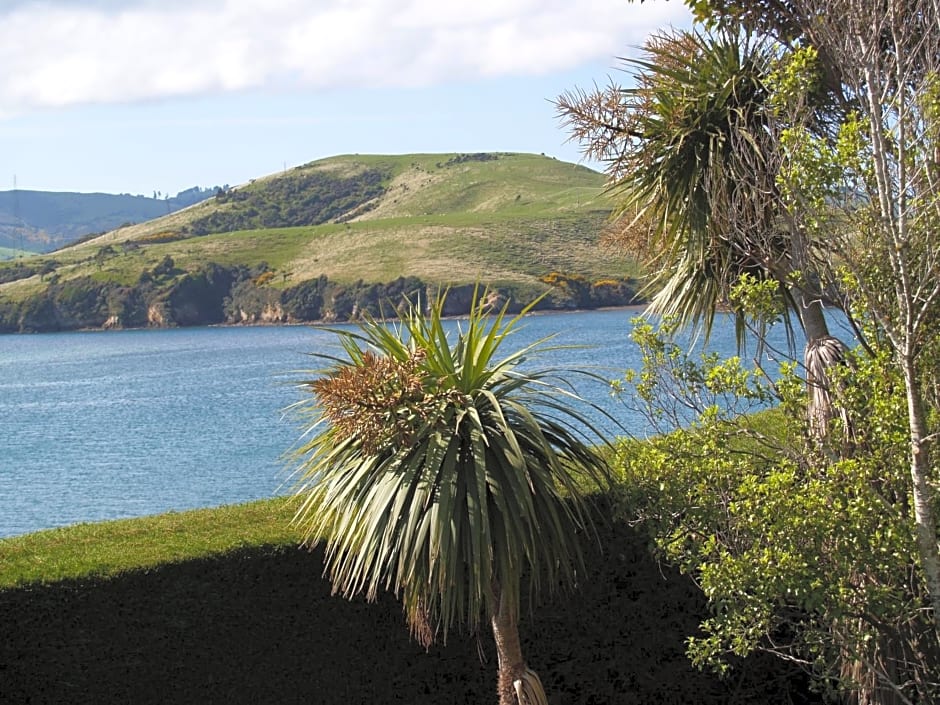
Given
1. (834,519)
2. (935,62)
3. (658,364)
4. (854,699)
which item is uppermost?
(935,62)

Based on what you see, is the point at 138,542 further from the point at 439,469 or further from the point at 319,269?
the point at 319,269

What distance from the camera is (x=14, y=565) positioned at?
9.23m

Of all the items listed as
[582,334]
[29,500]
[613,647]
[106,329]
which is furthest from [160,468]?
[106,329]

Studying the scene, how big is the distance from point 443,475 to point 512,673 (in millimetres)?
1774

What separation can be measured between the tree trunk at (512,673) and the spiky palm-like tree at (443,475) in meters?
0.01

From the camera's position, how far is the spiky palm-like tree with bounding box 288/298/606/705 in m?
8.70

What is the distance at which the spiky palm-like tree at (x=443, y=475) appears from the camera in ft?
28.5

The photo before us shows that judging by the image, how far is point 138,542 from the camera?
10000mm

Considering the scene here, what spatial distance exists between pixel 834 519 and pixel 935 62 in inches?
144

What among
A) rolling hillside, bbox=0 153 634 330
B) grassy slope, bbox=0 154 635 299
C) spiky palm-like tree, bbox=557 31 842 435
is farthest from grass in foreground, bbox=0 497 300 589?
grassy slope, bbox=0 154 635 299

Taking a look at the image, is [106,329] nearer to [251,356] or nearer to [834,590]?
[251,356]

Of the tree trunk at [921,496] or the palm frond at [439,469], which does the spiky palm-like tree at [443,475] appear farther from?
the tree trunk at [921,496]

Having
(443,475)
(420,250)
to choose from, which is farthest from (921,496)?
(420,250)

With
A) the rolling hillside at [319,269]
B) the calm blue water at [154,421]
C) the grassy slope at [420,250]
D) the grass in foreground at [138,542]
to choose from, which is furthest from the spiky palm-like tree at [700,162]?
the grassy slope at [420,250]
